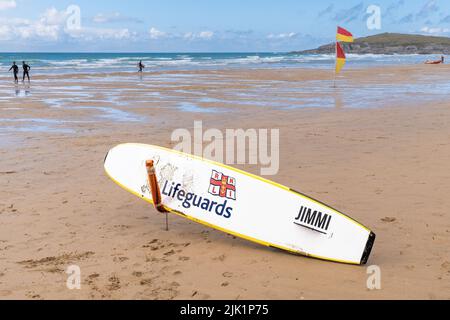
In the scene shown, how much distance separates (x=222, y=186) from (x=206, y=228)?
0.70 meters

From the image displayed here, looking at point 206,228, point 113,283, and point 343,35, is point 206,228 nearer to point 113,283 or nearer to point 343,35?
point 113,283

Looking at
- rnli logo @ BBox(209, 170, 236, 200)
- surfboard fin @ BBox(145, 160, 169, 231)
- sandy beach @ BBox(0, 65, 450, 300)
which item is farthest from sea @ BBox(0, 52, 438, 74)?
rnli logo @ BBox(209, 170, 236, 200)

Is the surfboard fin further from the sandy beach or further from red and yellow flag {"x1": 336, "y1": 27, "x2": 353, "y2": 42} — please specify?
red and yellow flag {"x1": 336, "y1": 27, "x2": 353, "y2": 42}

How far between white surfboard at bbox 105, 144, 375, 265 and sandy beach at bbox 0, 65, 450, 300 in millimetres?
158

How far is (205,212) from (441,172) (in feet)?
13.7

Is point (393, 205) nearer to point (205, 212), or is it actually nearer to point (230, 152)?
point (205, 212)

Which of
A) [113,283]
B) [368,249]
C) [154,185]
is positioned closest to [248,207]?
[154,185]

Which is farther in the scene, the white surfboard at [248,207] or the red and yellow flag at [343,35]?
the red and yellow flag at [343,35]

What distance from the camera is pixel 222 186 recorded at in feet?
16.0

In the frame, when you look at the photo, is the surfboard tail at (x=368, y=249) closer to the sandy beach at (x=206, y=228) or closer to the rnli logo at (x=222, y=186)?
the sandy beach at (x=206, y=228)

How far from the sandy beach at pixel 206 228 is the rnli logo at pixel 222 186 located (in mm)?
509

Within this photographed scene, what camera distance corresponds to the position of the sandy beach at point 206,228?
3.93 metres

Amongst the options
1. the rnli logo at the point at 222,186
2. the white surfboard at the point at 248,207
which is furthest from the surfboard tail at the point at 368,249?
the rnli logo at the point at 222,186

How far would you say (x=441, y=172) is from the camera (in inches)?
278
